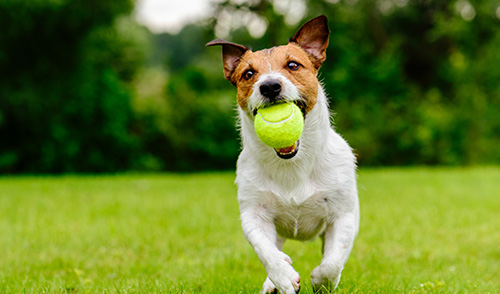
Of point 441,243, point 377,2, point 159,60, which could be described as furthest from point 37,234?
point 159,60

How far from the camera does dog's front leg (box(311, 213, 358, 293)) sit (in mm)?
3309

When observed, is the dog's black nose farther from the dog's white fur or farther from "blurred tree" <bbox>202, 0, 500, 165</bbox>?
"blurred tree" <bbox>202, 0, 500, 165</bbox>

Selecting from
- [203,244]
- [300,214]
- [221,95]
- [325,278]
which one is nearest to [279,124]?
[300,214]

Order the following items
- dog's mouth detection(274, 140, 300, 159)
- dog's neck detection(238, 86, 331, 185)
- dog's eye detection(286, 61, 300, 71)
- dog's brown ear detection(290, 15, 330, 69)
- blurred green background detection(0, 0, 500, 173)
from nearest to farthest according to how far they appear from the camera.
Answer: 1. dog's mouth detection(274, 140, 300, 159)
2. dog's eye detection(286, 61, 300, 71)
3. dog's neck detection(238, 86, 331, 185)
4. dog's brown ear detection(290, 15, 330, 69)
5. blurred green background detection(0, 0, 500, 173)

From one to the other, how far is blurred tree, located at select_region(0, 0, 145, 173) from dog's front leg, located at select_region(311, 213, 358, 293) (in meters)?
14.2

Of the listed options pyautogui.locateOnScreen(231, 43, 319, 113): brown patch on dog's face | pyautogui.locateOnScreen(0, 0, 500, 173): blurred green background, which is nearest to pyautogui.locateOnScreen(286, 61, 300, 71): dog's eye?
pyautogui.locateOnScreen(231, 43, 319, 113): brown patch on dog's face

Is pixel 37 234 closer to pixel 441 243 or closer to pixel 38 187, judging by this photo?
pixel 441 243

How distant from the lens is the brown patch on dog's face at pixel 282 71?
337 centimetres

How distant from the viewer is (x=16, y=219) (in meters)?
7.83

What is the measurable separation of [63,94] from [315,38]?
17.0 metres

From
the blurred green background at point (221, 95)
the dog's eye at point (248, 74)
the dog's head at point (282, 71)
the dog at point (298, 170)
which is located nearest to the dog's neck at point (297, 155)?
the dog at point (298, 170)

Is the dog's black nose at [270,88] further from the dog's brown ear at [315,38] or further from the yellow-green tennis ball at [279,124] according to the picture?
the dog's brown ear at [315,38]

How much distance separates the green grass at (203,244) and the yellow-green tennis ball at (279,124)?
1.21 meters

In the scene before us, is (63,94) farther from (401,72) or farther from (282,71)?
(282,71)
